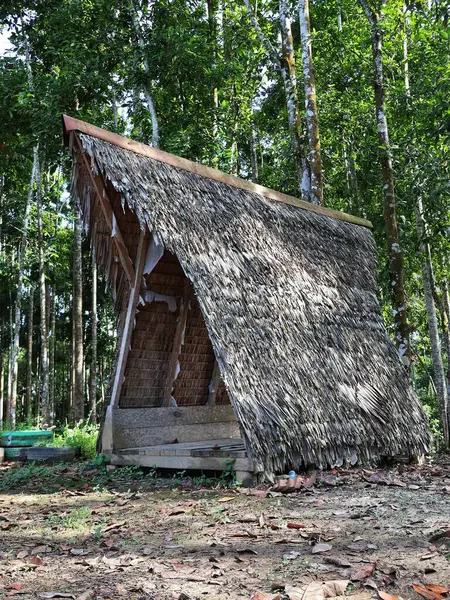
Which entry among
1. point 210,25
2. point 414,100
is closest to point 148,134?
point 210,25

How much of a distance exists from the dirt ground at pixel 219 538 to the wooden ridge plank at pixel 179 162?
3.43 meters

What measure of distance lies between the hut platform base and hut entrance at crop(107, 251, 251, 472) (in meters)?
0.04

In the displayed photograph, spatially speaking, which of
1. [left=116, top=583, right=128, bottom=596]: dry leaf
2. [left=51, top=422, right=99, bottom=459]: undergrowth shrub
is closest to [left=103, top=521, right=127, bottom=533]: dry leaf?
[left=116, top=583, right=128, bottom=596]: dry leaf

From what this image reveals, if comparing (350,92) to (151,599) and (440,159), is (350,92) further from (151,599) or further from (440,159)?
(151,599)

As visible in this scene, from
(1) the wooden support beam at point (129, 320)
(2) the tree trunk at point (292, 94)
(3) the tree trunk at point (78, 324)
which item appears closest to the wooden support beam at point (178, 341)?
(1) the wooden support beam at point (129, 320)

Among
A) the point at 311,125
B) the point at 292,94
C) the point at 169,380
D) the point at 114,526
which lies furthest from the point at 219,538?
the point at 292,94

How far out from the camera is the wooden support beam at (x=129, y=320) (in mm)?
7430

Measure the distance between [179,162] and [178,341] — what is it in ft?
8.85

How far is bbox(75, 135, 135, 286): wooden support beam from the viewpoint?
6395 millimetres

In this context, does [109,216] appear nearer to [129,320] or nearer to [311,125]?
[129,320]

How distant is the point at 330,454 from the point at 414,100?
9.11 metres

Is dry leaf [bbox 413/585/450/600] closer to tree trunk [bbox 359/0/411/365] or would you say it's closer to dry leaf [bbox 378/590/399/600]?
dry leaf [bbox 378/590/399/600]

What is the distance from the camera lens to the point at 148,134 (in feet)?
44.5

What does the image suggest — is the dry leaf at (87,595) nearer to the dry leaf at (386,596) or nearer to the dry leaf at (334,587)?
the dry leaf at (334,587)
